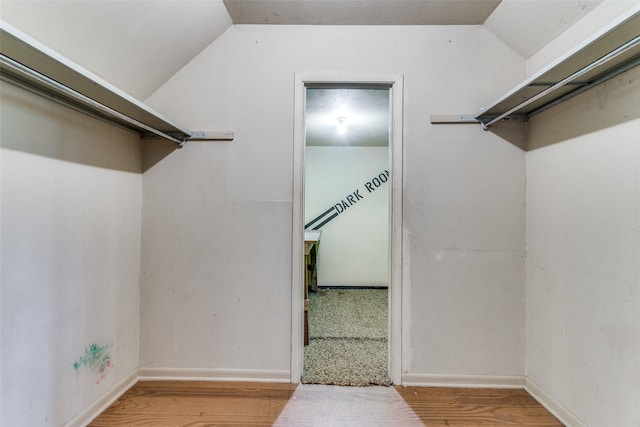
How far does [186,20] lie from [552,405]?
298cm

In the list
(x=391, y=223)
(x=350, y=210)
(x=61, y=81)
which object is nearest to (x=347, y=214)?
(x=350, y=210)

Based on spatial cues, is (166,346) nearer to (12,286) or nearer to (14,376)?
(14,376)

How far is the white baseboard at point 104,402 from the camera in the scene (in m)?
1.33

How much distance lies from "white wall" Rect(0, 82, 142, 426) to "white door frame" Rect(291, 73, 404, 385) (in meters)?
1.03

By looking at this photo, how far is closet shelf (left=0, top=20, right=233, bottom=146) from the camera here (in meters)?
0.82

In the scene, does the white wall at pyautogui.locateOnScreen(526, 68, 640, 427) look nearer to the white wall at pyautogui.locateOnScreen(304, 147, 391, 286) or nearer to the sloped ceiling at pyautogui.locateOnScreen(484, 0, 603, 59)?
the sloped ceiling at pyautogui.locateOnScreen(484, 0, 603, 59)

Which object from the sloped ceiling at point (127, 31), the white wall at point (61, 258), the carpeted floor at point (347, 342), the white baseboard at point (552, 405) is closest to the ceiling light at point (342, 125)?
the sloped ceiling at point (127, 31)

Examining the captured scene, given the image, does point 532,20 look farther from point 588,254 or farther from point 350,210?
point 350,210

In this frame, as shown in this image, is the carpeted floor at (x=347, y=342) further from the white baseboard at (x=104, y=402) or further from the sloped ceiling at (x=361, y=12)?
the sloped ceiling at (x=361, y=12)

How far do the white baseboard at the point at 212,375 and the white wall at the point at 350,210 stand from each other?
7.90 ft

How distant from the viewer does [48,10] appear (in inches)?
40.3

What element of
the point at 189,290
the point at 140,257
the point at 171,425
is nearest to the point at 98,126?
the point at 140,257

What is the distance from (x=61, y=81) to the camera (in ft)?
3.46

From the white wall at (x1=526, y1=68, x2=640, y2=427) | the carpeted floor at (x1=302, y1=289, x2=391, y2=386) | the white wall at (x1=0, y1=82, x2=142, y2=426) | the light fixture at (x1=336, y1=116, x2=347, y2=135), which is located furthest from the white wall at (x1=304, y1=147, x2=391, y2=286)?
the white wall at (x1=0, y1=82, x2=142, y2=426)
